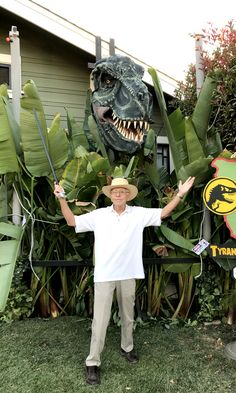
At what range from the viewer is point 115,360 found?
3.77 m

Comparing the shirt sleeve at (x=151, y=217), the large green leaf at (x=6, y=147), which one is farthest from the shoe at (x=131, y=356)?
the large green leaf at (x=6, y=147)

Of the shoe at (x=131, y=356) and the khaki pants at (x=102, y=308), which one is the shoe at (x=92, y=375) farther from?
the shoe at (x=131, y=356)

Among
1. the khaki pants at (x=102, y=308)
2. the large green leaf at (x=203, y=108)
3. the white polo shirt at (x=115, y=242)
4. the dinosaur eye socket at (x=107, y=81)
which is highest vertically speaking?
the dinosaur eye socket at (x=107, y=81)

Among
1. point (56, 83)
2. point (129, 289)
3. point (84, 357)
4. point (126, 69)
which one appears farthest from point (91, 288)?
point (56, 83)

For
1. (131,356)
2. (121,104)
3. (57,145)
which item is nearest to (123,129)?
(121,104)

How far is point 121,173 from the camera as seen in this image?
13.6 feet

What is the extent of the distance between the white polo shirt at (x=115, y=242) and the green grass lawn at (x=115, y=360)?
Answer: 2.86 ft

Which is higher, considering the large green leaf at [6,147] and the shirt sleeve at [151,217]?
the large green leaf at [6,147]

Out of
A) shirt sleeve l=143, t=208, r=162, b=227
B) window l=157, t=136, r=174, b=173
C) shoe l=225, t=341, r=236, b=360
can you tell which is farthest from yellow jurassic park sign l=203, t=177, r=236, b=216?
window l=157, t=136, r=174, b=173

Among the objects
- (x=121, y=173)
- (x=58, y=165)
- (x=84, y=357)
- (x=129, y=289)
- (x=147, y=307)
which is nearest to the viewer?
(x=129, y=289)

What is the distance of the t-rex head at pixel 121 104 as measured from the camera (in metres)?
4.12

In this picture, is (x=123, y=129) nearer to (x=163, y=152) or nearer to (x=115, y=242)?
(x=115, y=242)

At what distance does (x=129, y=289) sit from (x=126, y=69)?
237cm

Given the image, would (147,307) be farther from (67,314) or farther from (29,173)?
(29,173)
